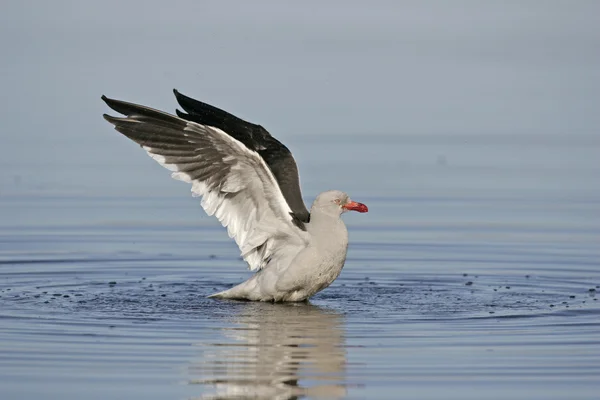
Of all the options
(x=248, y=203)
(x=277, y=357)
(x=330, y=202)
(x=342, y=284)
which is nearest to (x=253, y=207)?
(x=248, y=203)

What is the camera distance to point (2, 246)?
15.6 metres

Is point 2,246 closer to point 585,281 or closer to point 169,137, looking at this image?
point 169,137

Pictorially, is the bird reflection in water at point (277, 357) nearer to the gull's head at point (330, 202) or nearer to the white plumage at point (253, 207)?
the white plumage at point (253, 207)

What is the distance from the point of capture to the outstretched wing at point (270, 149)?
12.5 meters

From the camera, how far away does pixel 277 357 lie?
9.91m

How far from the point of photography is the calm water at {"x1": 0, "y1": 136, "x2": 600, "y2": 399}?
9.19 metres

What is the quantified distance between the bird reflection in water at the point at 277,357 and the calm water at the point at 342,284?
24mm

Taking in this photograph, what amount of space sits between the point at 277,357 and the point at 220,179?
305 centimetres

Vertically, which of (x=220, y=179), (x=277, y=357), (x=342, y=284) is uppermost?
(x=220, y=179)

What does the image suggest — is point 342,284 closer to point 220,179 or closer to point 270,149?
point 270,149

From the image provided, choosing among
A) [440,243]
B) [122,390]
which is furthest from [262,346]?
[440,243]

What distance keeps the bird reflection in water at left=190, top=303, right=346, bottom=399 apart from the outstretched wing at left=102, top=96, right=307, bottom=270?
0.83 meters

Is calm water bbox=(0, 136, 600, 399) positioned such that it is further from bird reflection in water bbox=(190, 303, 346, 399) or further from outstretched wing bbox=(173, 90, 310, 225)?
outstretched wing bbox=(173, 90, 310, 225)

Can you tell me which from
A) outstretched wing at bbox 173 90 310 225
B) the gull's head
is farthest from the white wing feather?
the gull's head
